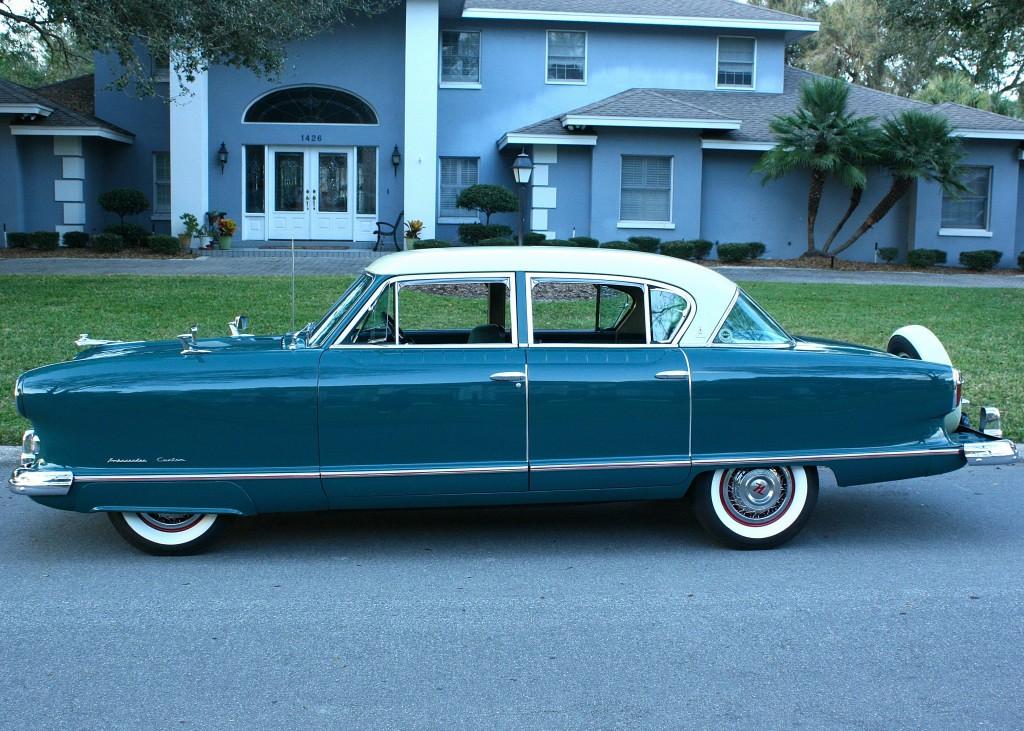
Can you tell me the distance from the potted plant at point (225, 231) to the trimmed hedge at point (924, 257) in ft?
49.8

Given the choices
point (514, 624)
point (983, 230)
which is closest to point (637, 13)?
point (983, 230)

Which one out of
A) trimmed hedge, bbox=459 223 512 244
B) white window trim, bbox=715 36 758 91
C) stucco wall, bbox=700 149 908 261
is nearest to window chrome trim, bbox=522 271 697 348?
trimmed hedge, bbox=459 223 512 244

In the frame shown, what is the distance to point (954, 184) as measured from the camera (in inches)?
938

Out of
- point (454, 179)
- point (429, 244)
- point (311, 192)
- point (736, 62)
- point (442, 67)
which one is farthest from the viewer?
point (736, 62)

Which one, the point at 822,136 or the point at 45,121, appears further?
the point at 45,121

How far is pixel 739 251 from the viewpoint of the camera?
24609 millimetres

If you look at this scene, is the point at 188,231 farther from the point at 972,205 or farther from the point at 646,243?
the point at 972,205

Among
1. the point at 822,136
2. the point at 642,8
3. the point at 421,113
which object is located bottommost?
the point at 822,136

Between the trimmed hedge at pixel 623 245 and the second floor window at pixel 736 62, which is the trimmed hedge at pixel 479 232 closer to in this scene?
the trimmed hedge at pixel 623 245

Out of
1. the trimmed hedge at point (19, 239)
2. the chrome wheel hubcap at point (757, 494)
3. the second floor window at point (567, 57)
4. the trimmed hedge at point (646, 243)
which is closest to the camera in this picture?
the chrome wheel hubcap at point (757, 494)

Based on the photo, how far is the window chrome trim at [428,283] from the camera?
5.89 meters

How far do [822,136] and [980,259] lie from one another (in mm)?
4636

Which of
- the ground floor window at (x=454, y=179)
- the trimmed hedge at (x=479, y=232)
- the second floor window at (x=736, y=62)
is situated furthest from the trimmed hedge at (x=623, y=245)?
the second floor window at (x=736, y=62)

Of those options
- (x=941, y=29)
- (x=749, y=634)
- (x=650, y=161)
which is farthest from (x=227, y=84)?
(x=749, y=634)
